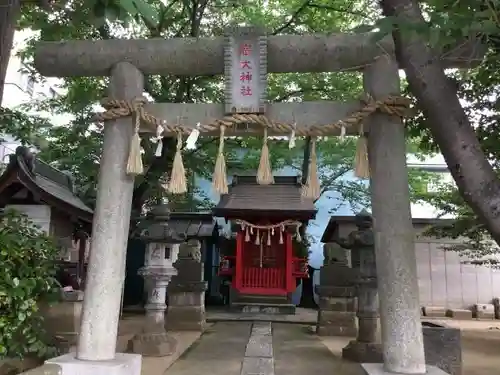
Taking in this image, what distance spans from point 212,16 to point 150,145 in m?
3.38

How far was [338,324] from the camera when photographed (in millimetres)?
9625

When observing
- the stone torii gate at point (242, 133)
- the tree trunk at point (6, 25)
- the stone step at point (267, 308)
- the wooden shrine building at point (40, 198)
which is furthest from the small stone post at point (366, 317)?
the stone step at point (267, 308)

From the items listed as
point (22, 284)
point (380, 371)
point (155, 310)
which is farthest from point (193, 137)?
point (155, 310)

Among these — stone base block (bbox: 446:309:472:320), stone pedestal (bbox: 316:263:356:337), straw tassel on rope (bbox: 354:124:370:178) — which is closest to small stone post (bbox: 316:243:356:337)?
stone pedestal (bbox: 316:263:356:337)

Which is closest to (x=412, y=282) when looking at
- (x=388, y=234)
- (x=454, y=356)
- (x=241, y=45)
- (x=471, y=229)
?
(x=388, y=234)

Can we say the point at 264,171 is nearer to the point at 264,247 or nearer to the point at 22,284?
the point at 22,284

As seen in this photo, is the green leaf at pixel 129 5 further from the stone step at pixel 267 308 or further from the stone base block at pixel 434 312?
the stone base block at pixel 434 312

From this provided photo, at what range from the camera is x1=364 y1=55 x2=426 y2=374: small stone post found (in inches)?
148

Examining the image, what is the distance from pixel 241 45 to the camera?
14.2 ft

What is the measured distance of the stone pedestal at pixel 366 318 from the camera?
6.68 metres

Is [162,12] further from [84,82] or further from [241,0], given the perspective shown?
[84,82]

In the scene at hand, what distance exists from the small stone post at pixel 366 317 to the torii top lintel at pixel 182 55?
372 centimetres

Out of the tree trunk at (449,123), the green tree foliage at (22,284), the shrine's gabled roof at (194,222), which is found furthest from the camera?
the shrine's gabled roof at (194,222)

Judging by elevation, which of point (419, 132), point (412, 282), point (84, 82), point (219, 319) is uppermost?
point (84, 82)
